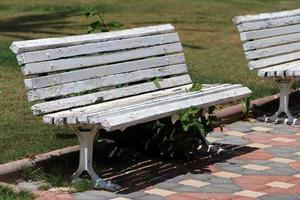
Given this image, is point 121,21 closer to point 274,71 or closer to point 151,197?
point 274,71

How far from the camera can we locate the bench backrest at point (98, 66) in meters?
5.57

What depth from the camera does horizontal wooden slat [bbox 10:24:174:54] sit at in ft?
18.1

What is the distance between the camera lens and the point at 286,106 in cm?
811

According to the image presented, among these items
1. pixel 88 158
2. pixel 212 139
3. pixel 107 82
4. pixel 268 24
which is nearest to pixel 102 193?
pixel 88 158

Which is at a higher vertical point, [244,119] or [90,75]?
[90,75]

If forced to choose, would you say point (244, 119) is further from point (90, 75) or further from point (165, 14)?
point (165, 14)

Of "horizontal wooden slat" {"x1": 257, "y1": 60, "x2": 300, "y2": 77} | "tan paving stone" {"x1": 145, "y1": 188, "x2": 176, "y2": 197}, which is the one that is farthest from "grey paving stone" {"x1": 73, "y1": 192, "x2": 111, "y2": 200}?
"horizontal wooden slat" {"x1": 257, "y1": 60, "x2": 300, "y2": 77}

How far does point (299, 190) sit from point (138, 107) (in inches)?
52.6

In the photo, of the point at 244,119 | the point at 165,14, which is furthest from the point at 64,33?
the point at 244,119

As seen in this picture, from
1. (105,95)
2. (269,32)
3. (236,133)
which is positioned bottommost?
(236,133)

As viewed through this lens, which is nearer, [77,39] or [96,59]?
[77,39]

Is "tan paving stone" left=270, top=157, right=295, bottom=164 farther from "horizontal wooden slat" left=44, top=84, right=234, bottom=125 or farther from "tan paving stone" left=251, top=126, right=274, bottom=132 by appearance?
"tan paving stone" left=251, top=126, right=274, bottom=132

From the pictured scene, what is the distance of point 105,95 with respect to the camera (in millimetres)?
6191

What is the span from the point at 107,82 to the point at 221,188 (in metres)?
1.30
